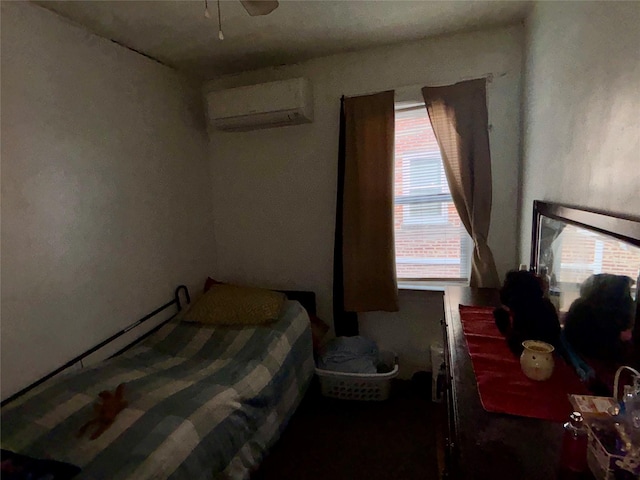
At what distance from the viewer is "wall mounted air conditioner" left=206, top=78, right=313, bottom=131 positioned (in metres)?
2.44

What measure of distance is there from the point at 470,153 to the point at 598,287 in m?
1.46

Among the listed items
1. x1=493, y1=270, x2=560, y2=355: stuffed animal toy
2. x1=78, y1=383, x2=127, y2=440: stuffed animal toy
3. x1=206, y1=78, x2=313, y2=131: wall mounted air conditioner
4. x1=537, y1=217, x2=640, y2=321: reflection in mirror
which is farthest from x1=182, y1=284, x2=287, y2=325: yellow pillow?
x1=537, y1=217, x2=640, y2=321: reflection in mirror

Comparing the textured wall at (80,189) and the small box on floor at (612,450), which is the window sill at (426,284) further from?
the small box on floor at (612,450)

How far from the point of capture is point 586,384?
42.4 inches

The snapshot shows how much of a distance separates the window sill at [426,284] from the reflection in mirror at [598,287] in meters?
1.14

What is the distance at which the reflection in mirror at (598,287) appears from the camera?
0.85m

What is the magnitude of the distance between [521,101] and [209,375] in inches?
91.9

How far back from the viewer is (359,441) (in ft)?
6.86

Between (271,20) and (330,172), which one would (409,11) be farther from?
(330,172)

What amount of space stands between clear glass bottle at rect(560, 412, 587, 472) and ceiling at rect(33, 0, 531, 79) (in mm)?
1926

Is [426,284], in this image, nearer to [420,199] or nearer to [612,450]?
[420,199]

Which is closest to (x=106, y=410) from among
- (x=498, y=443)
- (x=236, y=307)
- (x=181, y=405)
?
(x=181, y=405)

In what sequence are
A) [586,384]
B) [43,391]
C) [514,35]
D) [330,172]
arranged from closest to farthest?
[586,384] → [43,391] → [514,35] → [330,172]

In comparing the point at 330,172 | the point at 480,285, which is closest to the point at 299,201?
the point at 330,172
